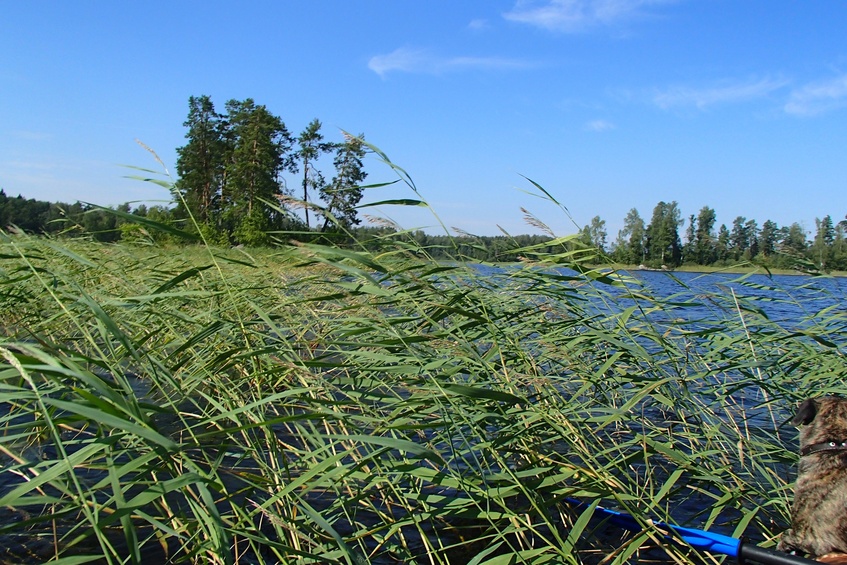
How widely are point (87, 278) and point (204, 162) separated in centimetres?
4232

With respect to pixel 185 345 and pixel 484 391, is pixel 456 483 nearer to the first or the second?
pixel 484 391

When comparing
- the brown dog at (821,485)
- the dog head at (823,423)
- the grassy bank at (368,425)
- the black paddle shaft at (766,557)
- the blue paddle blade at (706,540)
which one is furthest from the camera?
the blue paddle blade at (706,540)

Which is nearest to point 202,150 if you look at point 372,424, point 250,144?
point 250,144

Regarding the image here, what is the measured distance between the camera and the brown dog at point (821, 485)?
3031 mm

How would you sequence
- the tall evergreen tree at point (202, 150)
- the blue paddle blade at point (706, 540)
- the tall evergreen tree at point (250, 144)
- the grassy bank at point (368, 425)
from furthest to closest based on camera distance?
the tall evergreen tree at point (202, 150) < the tall evergreen tree at point (250, 144) < the blue paddle blade at point (706, 540) < the grassy bank at point (368, 425)

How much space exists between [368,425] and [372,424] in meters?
0.05

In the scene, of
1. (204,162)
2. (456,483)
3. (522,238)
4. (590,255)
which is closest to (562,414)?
(456,483)

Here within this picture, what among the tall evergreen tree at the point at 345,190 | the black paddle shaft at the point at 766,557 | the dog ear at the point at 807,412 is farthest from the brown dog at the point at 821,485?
the tall evergreen tree at the point at 345,190

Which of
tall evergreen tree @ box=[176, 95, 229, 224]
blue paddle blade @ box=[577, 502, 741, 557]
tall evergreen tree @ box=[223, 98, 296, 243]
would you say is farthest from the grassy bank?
tall evergreen tree @ box=[176, 95, 229, 224]

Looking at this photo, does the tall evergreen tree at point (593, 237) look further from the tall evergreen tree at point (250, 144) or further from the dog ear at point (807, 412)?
the tall evergreen tree at point (250, 144)

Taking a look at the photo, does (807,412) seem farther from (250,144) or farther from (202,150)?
(202,150)

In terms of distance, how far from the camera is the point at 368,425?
396cm

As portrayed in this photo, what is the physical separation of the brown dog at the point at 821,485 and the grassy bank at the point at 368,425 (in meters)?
0.43

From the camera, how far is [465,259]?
4441 mm
